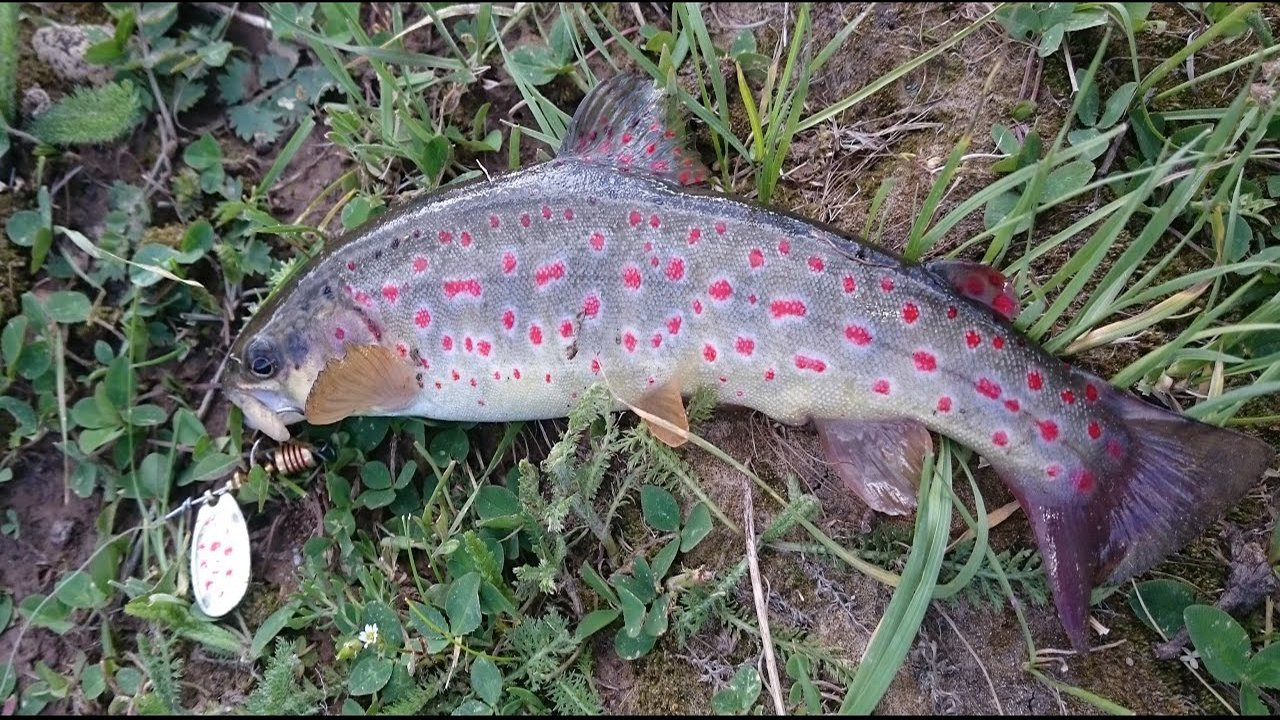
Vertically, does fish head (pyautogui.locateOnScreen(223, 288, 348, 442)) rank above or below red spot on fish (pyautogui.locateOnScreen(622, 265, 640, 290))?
below

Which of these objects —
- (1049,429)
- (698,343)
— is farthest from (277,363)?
(1049,429)

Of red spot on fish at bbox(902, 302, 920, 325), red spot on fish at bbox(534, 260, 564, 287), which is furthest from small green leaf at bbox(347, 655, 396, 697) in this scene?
red spot on fish at bbox(902, 302, 920, 325)

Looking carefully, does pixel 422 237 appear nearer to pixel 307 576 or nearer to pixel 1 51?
pixel 307 576

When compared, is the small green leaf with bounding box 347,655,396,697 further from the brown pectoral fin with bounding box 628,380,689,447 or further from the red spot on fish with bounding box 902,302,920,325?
the red spot on fish with bounding box 902,302,920,325

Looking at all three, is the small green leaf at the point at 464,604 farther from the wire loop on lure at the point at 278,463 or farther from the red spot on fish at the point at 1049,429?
the red spot on fish at the point at 1049,429

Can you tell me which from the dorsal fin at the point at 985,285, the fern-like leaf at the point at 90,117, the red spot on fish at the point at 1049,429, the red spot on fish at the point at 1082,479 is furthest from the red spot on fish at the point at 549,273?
the fern-like leaf at the point at 90,117

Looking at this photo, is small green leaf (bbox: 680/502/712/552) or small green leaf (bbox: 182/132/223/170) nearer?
small green leaf (bbox: 680/502/712/552)
